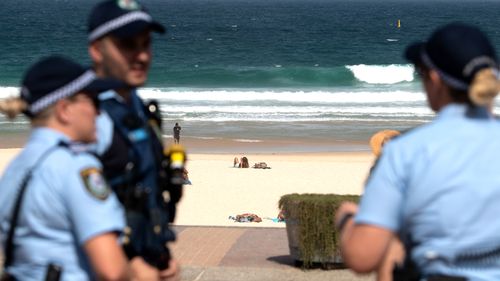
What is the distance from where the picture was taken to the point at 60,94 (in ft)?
11.8

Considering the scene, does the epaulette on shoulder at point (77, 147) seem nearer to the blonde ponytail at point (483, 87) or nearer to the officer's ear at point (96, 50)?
the officer's ear at point (96, 50)

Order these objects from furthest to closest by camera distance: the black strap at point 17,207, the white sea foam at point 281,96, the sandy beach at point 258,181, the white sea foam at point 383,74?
the white sea foam at point 383,74
the white sea foam at point 281,96
the sandy beach at point 258,181
the black strap at point 17,207

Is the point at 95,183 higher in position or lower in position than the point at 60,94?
lower

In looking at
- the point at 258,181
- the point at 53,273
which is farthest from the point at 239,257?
the point at 258,181

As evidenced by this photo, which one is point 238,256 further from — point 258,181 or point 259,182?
point 258,181

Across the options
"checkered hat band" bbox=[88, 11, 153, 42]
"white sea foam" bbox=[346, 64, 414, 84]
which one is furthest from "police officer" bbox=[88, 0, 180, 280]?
"white sea foam" bbox=[346, 64, 414, 84]

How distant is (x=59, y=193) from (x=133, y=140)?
58cm

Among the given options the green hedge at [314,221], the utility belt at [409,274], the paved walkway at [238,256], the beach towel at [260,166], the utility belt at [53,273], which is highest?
the utility belt at [53,273]

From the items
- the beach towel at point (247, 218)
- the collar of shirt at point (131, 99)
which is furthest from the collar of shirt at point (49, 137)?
the beach towel at point (247, 218)

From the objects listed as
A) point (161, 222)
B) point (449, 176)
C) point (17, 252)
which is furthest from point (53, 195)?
point (449, 176)

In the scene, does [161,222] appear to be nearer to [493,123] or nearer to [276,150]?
[493,123]

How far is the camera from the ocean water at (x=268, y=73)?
3356 centimetres

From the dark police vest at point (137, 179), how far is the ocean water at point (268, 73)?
25433 mm

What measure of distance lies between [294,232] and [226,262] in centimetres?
95
